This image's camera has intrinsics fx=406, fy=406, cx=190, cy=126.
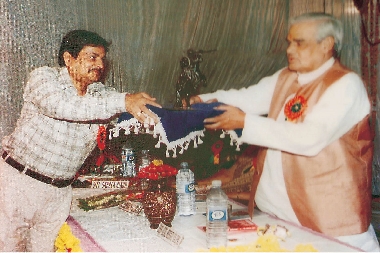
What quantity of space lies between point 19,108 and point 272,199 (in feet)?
4.16

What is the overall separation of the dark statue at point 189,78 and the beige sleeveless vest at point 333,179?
468mm

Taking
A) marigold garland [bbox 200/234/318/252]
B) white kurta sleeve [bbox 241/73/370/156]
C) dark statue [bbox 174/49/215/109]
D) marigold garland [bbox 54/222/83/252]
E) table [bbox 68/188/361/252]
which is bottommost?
marigold garland [bbox 54/222/83/252]

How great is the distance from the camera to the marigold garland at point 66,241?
178 cm

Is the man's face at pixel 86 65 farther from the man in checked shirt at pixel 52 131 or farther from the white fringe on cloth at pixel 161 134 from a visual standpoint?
the white fringe on cloth at pixel 161 134

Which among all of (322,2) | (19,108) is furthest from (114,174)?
(322,2)

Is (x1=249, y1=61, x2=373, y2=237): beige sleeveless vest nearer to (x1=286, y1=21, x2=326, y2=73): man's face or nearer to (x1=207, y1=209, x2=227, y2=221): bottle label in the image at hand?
A: (x1=286, y1=21, x2=326, y2=73): man's face

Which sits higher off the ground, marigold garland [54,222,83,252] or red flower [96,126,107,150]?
red flower [96,126,107,150]

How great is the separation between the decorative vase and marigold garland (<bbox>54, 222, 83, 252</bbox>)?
1.12 feet

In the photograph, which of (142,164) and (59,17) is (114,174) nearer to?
(142,164)

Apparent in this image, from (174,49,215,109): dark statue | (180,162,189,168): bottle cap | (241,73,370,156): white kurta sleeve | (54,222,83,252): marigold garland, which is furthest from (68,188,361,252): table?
(174,49,215,109): dark statue

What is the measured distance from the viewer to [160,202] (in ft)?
5.62

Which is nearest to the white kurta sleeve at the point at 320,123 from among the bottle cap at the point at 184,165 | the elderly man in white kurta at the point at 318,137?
the elderly man in white kurta at the point at 318,137

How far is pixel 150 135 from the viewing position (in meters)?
1.93

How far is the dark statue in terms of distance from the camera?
1969mm
